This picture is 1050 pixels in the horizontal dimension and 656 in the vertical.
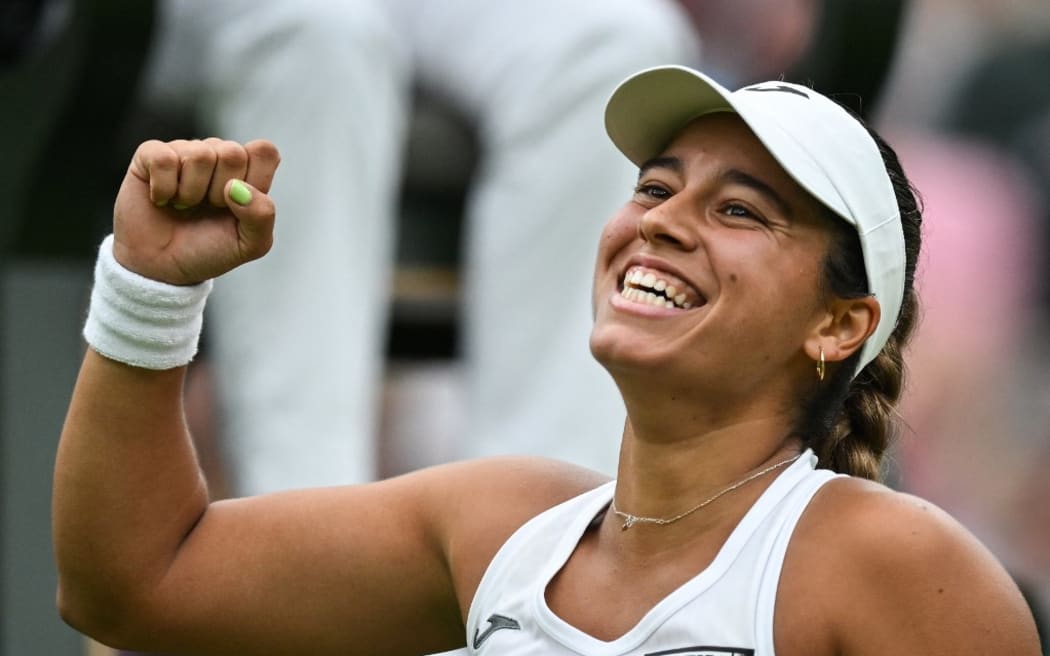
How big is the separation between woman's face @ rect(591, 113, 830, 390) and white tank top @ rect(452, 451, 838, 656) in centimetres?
12

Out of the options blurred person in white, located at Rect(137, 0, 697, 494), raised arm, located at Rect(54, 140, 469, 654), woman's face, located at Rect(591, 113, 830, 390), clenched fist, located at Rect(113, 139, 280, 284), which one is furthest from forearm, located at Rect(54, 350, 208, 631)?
blurred person in white, located at Rect(137, 0, 697, 494)

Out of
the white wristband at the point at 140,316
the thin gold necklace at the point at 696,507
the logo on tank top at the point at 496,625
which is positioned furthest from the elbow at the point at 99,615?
the thin gold necklace at the point at 696,507

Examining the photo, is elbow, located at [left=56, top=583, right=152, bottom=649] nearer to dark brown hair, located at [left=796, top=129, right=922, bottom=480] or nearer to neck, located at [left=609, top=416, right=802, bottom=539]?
neck, located at [left=609, top=416, right=802, bottom=539]

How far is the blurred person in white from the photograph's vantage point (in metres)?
2.76

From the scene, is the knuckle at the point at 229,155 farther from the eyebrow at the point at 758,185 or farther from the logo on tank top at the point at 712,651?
the logo on tank top at the point at 712,651

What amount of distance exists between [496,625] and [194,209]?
0.49 meters

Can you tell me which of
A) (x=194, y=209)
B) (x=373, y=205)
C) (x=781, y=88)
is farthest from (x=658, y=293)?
(x=373, y=205)

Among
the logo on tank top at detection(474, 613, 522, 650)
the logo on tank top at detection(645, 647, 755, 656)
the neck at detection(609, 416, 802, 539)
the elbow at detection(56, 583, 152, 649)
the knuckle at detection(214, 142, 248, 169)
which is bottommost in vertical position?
the elbow at detection(56, 583, 152, 649)

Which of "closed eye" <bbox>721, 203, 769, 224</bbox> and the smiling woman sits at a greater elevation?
"closed eye" <bbox>721, 203, 769, 224</bbox>

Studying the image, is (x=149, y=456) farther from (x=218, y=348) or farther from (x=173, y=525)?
(x=218, y=348)

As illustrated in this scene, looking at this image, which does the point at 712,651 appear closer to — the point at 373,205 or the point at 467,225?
the point at 373,205

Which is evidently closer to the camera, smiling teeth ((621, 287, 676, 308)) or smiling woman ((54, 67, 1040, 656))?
smiling woman ((54, 67, 1040, 656))

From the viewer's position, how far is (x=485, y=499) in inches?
75.9

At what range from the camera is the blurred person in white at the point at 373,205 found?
2.76 meters
